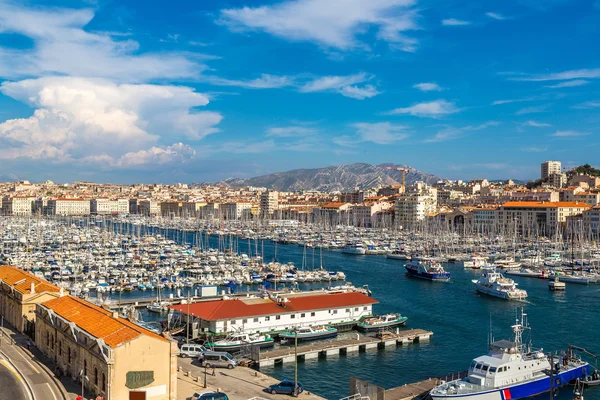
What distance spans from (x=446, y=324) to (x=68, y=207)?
130688 millimetres

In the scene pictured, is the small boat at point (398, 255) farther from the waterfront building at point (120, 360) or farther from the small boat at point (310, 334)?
the waterfront building at point (120, 360)

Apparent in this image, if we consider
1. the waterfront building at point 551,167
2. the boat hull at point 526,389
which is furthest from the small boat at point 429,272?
the waterfront building at point 551,167

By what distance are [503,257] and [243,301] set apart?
37469 mm

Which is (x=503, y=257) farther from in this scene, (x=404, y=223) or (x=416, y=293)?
(x=404, y=223)

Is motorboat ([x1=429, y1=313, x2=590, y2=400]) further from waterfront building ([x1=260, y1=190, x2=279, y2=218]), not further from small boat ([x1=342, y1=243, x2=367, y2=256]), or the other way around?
waterfront building ([x1=260, y1=190, x2=279, y2=218])

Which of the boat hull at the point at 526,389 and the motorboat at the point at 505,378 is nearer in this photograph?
the boat hull at the point at 526,389

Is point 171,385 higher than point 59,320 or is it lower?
lower

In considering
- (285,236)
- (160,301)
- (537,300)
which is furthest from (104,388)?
(285,236)

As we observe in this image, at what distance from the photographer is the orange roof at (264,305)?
2364 centimetres

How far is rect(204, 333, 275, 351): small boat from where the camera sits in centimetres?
2169

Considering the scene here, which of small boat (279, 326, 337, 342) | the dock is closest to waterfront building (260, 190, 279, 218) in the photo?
small boat (279, 326, 337, 342)

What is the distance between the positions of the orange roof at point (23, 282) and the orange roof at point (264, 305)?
5517mm

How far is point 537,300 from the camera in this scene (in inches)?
1367

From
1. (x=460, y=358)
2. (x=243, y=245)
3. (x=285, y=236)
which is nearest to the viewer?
(x=460, y=358)
